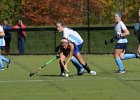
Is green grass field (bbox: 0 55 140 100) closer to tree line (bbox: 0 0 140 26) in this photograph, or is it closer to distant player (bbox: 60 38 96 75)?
distant player (bbox: 60 38 96 75)

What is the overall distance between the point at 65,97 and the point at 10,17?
23.2 metres

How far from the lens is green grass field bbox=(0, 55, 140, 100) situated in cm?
1363

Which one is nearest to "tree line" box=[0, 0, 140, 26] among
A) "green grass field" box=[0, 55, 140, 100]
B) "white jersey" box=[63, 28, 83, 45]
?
"green grass field" box=[0, 55, 140, 100]

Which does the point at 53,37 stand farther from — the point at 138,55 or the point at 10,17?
the point at 138,55

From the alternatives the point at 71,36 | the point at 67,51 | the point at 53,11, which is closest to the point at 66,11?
the point at 53,11

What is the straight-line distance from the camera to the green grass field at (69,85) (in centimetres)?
1363

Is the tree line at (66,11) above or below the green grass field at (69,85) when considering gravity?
below

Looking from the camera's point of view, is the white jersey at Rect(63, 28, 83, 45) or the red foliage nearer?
the white jersey at Rect(63, 28, 83, 45)

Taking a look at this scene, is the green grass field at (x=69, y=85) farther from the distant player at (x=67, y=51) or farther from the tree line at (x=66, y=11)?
the tree line at (x=66, y=11)

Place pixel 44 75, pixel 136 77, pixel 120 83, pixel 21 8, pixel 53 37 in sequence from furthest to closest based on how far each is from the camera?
pixel 21 8 < pixel 53 37 < pixel 44 75 < pixel 136 77 < pixel 120 83

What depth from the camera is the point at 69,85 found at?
1585 cm

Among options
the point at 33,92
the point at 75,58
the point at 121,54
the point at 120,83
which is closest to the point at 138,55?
the point at 121,54

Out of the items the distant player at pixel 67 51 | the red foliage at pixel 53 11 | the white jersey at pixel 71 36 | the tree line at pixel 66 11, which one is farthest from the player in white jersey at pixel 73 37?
the red foliage at pixel 53 11

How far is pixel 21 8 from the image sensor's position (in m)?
37.0
